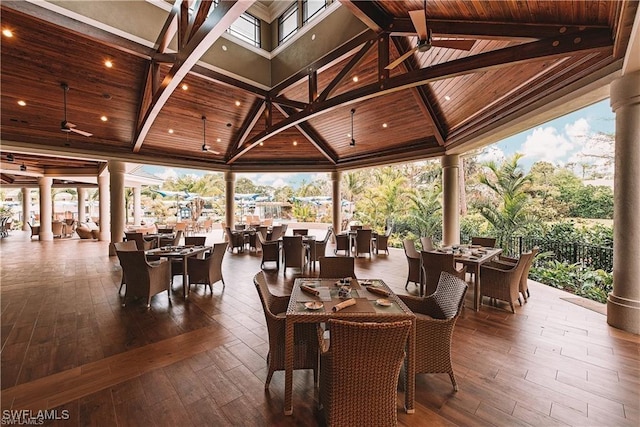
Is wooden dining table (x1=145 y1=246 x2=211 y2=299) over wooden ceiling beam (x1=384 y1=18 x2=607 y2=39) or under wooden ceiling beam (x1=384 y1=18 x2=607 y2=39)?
under

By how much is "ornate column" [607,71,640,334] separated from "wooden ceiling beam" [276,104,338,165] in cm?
725

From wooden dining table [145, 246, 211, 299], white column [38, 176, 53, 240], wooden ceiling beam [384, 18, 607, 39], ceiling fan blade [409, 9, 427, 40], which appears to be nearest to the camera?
ceiling fan blade [409, 9, 427, 40]

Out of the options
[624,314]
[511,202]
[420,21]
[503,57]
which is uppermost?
[503,57]

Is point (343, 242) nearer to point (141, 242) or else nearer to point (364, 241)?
point (364, 241)

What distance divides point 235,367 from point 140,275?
108 inches

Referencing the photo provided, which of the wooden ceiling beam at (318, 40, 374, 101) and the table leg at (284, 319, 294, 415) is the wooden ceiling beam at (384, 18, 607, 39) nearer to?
the wooden ceiling beam at (318, 40, 374, 101)

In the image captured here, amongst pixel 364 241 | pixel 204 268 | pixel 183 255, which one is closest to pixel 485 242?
pixel 364 241

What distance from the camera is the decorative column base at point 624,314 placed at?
346 centimetres

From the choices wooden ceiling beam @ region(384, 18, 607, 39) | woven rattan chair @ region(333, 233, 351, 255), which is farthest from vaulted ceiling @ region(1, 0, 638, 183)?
woven rattan chair @ region(333, 233, 351, 255)

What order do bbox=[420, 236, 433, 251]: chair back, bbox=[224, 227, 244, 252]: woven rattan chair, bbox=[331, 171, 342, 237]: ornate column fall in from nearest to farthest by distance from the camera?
bbox=[420, 236, 433, 251]: chair back, bbox=[224, 227, 244, 252]: woven rattan chair, bbox=[331, 171, 342, 237]: ornate column

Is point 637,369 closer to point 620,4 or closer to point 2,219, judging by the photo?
point 620,4

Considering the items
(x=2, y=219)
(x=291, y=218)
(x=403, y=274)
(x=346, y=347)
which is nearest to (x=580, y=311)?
(x=403, y=274)

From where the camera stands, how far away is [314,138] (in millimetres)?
9930

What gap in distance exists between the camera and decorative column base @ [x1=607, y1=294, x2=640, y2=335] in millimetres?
3461
